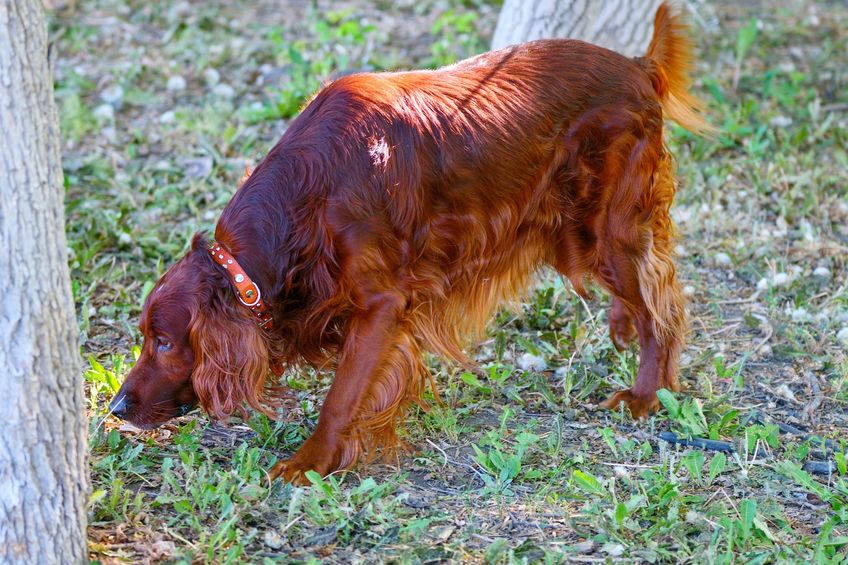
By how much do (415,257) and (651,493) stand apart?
102 cm

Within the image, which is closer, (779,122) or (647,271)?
(647,271)

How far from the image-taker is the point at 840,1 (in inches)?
302

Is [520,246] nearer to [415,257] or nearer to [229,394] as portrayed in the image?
[415,257]

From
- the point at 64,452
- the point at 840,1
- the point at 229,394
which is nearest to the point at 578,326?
the point at 229,394

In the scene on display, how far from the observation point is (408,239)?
308 centimetres

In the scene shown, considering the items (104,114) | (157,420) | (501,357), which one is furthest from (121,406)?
(104,114)

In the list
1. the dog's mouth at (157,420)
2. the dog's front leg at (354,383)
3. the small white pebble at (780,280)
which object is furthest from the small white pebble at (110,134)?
the small white pebble at (780,280)

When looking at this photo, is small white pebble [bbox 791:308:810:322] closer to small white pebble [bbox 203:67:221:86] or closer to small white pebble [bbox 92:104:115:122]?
small white pebble [bbox 203:67:221:86]

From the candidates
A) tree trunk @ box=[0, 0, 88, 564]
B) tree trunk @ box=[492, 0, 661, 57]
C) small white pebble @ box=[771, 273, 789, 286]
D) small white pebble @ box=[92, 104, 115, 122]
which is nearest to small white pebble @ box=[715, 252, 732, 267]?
small white pebble @ box=[771, 273, 789, 286]

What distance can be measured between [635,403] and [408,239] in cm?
108

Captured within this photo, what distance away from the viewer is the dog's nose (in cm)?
297

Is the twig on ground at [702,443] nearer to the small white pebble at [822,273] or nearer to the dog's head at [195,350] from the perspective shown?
the dog's head at [195,350]

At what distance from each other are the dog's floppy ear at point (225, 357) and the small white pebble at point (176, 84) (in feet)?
10.9

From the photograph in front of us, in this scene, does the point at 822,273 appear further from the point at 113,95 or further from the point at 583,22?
the point at 113,95
